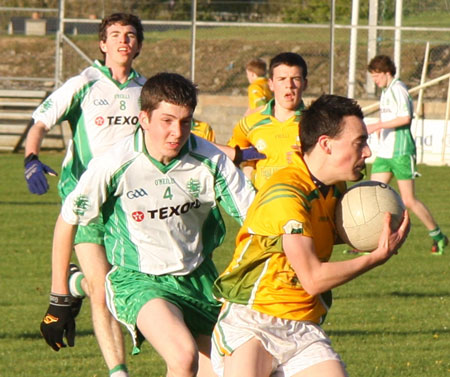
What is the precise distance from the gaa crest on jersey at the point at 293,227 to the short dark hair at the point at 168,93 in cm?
116

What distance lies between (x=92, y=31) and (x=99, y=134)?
1841 centimetres

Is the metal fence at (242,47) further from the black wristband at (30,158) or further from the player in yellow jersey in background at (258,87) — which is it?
the black wristband at (30,158)

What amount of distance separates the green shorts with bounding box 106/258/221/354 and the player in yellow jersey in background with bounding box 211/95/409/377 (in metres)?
0.70

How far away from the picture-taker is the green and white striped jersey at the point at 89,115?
7156mm

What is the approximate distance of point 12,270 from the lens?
34.7ft

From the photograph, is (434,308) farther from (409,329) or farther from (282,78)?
(282,78)

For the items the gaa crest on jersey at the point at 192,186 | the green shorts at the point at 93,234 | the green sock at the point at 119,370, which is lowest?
the green sock at the point at 119,370

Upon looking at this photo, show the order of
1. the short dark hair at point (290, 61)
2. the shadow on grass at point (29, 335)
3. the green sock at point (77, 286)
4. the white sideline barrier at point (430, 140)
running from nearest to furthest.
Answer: the green sock at point (77, 286)
the shadow on grass at point (29, 335)
the short dark hair at point (290, 61)
the white sideline barrier at point (430, 140)

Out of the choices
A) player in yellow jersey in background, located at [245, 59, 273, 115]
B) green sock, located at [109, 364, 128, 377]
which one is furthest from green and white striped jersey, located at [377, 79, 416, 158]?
green sock, located at [109, 364, 128, 377]

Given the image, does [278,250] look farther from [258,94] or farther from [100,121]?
[258,94]

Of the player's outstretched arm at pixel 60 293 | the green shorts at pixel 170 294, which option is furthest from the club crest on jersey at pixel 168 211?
the player's outstretched arm at pixel 60 293

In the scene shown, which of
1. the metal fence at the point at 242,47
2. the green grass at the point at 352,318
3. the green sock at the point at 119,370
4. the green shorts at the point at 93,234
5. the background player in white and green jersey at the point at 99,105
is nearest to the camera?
the green sock at the point at 119,370

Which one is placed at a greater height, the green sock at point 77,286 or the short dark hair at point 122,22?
the short dark hair at point 122,22

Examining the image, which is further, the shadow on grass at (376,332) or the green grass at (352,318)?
the shadow on grass at (376,332)
